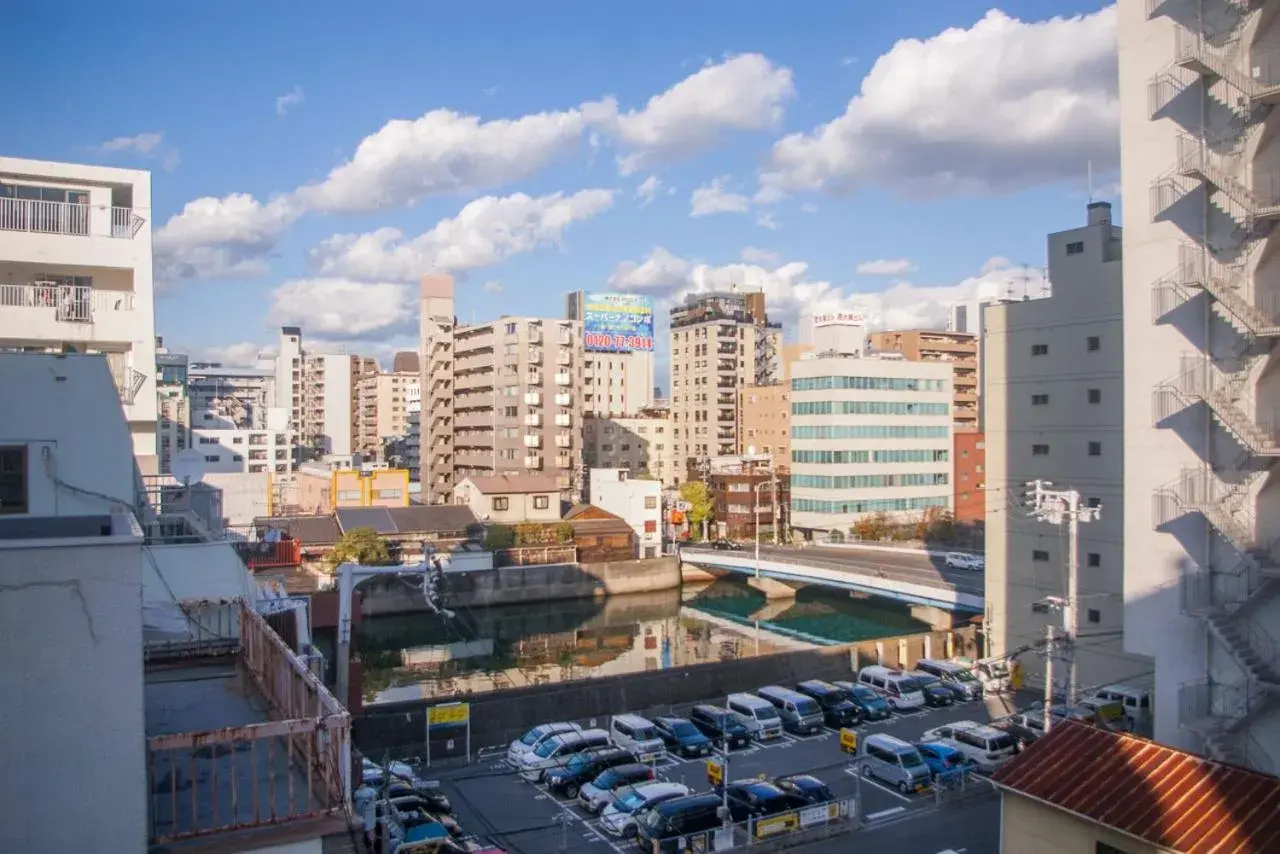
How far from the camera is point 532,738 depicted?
16922 millimetres

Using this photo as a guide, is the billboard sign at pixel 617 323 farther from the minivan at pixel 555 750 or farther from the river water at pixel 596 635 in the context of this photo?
the minivan at pixel 555 750

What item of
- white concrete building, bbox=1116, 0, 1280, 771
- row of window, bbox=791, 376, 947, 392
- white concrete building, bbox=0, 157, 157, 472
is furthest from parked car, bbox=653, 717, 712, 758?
row of window, bbox=791, 376, 947, 392

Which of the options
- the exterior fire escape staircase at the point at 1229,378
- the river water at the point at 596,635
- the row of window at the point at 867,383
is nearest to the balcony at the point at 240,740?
the exterior fire escape staircase at the point at 1229,378

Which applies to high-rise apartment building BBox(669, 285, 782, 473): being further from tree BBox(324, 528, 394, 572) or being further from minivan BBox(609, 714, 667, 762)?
minivan BBox(609, 714, 667, 762)

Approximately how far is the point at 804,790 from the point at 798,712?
494 cm

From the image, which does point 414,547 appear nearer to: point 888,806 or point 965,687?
point 965,687

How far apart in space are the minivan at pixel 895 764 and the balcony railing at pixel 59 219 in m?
13.4

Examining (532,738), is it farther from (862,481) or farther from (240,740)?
(862,481)

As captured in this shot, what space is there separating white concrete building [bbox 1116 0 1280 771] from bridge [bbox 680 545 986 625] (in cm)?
1182

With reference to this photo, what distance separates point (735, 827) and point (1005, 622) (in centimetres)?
1280

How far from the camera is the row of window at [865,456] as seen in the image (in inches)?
1863

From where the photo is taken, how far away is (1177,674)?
1386cm

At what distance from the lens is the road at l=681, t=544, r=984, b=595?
31917 mm

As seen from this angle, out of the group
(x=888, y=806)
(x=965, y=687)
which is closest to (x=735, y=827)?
(x=888, y=806)
